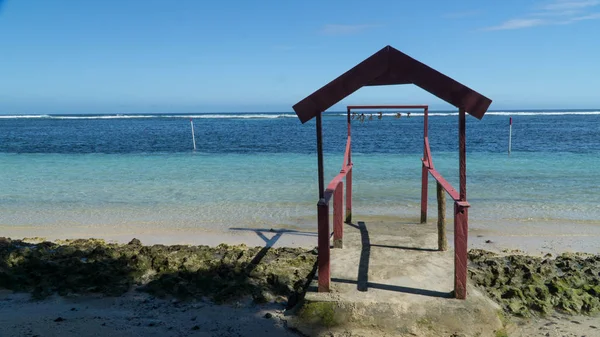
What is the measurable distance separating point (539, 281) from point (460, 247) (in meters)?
1.73

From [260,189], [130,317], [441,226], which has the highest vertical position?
[441,226]

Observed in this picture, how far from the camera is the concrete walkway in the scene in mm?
3893

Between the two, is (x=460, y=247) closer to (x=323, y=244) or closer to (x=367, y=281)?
(x=367, y=281)

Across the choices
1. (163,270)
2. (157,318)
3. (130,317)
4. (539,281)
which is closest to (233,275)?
(163,270)

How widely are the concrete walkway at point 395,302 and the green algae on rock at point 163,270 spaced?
0.58m

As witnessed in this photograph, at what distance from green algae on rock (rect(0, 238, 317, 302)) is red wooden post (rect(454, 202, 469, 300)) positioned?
1618 mm

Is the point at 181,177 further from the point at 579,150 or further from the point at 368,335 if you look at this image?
the point at 579,150

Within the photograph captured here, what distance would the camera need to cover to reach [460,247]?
414 centimetres

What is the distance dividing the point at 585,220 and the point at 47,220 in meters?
10.6

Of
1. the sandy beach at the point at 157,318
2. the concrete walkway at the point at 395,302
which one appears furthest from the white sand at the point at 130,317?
the concrete walkway at the point at 395,302

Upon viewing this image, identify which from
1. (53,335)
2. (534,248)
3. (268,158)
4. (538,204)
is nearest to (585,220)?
(538,204)

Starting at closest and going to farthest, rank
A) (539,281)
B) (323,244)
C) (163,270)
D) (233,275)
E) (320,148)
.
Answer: (323,244)
(320,148)
(539,281)
(233,275)
(163,270)

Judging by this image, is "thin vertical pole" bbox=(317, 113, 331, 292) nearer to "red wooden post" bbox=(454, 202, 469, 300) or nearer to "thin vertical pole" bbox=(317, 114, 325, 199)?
"thin vertical pole" bbox=(317, 114, 325, 199)

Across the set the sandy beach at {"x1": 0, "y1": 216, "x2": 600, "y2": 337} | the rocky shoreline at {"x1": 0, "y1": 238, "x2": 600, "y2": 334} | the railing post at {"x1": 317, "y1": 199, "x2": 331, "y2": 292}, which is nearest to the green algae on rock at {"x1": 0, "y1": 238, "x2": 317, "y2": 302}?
the rocky shoreline at {"x1": 0, "y1": 238, "x2": 600, "y2": 334}
